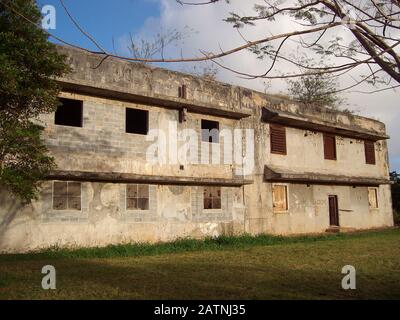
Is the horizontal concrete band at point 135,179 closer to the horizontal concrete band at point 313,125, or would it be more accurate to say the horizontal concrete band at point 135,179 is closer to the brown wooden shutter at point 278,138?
the brown wooden shutter at point 278,138

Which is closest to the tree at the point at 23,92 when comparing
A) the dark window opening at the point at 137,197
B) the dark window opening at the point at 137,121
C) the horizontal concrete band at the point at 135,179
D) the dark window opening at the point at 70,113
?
the horizontal concrete band at the point at 135,179

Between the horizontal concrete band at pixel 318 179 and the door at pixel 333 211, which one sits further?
the door at pixel 333 211

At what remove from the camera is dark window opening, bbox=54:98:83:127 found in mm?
12271

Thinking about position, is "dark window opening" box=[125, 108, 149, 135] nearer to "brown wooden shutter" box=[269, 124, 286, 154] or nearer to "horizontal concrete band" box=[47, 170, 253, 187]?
"horizontal concrete band" box=[47, 170, 253, 187]

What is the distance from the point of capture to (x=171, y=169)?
13.4 metres

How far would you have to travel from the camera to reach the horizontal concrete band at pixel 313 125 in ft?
52.8

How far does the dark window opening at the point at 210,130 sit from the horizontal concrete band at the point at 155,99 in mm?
365

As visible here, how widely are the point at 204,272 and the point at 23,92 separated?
4863 millimetres

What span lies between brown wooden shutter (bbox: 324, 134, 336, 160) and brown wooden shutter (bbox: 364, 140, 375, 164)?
2.60 m

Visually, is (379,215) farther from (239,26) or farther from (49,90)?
(239,26)

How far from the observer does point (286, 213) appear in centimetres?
1642

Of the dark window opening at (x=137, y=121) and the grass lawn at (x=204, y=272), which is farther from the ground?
the dark window opening at (x=137, y=121)

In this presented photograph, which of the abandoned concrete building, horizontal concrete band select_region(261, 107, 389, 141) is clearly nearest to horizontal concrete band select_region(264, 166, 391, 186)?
the abandoned concrete building
